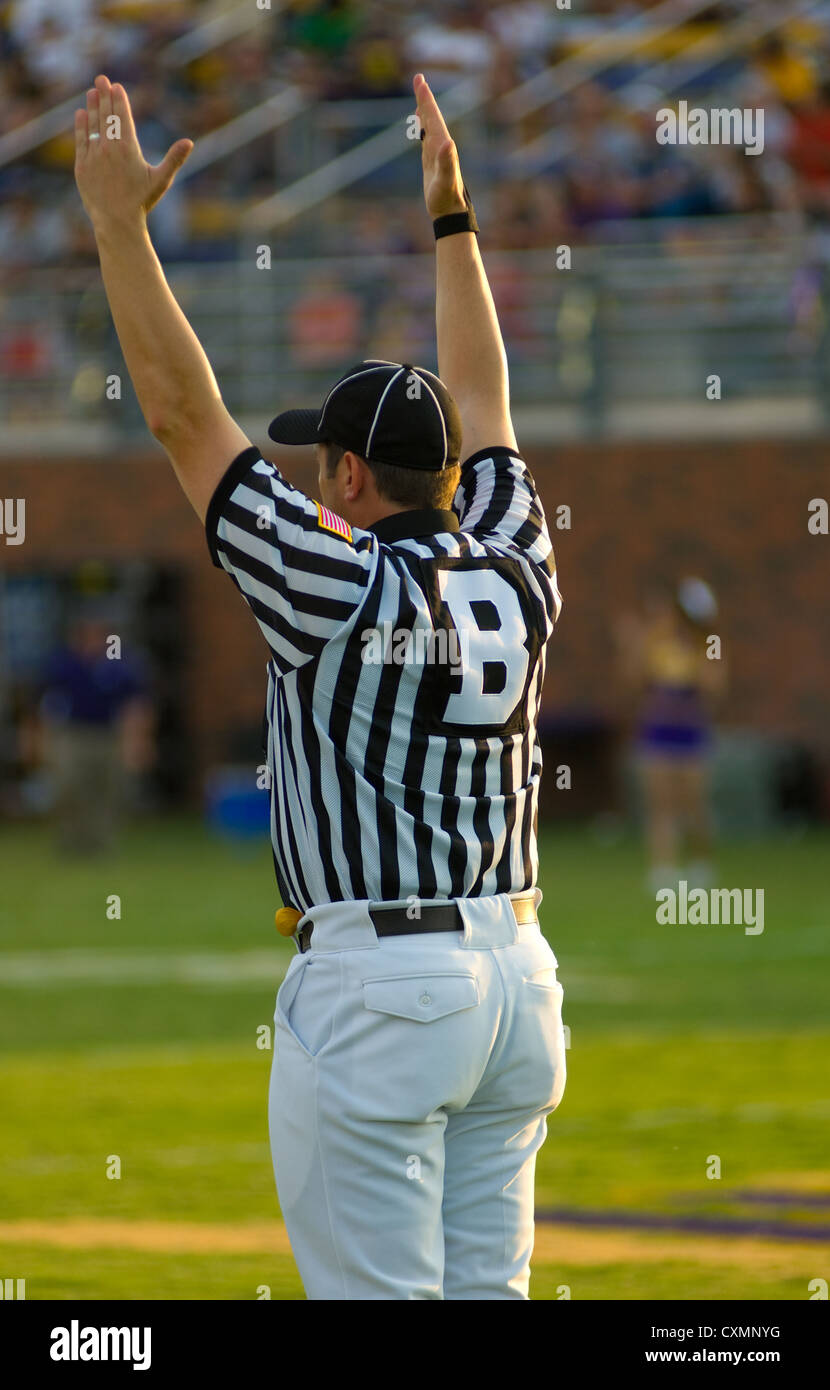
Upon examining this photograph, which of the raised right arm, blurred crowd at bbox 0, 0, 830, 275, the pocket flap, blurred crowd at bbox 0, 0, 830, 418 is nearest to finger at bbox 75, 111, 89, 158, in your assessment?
the raised right arm

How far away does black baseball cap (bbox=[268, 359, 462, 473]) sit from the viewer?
371 cm

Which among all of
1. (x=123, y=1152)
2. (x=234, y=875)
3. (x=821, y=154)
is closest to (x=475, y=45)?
(x=821, y=154)

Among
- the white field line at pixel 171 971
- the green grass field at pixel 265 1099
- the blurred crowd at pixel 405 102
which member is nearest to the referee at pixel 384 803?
the green grass field at pixel 265 1099

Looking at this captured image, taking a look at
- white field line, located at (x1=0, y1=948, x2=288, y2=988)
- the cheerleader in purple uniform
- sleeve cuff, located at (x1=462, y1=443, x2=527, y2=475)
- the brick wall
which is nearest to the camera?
sleeve cuff, located at (x1=462, y1=443, x2=527, y2=475)

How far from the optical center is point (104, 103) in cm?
365

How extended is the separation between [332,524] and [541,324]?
1938 centimetres

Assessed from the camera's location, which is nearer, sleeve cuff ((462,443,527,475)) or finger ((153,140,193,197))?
finger ((153,140,193,197))

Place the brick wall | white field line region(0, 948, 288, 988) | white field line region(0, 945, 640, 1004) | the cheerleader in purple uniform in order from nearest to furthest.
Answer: white field line region(0, 945, 640, 1004)
white field line region(0, 948, 288, 988)
the cheerleader in purple uniform
the brick wall

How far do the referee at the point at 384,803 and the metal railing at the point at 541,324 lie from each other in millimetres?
18384

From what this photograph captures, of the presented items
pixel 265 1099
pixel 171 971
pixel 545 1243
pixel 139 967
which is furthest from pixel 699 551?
pixel 545 1243

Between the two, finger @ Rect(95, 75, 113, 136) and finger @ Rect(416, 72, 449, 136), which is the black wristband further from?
finger @ Rect(95, 75, 113, 136)

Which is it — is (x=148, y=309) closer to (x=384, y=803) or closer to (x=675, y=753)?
(x=384, y=803)

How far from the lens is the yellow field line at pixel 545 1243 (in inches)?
254

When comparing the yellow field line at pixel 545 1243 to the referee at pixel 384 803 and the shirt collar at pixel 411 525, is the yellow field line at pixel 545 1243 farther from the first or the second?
the shirt collar at pixel 411 525
